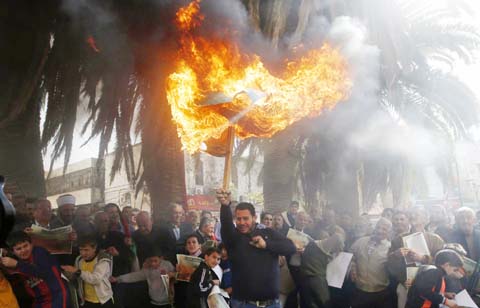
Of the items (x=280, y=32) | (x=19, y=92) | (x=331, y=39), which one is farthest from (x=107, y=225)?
(x=331, y=39)

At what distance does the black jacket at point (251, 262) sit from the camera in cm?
446

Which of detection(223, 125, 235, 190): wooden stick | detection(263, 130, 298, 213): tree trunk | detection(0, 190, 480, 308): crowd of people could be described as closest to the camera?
detection(223, 125, 235, 190): wooden stick

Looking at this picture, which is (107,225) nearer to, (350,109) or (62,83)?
(62,83)

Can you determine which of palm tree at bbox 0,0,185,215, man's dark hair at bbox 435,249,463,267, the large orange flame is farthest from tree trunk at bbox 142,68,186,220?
man's dark hair at bbox 435,249,463,267

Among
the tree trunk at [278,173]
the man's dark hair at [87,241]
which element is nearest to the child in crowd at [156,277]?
the man's dark hair at [87,241]

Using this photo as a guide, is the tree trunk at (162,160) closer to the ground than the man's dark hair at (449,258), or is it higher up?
higher up

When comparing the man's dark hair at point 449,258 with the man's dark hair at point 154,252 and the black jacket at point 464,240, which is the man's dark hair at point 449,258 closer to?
the black jacket at point 464,240

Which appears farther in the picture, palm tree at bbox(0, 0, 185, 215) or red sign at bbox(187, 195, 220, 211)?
red sign at bbox(187, 195, 220, 211)

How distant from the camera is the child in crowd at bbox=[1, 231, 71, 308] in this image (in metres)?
4.31

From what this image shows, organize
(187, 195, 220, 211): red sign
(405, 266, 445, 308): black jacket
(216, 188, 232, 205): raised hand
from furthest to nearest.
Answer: (187, 195, 220, 211): red sign, (405, 266, 445, 308): black jacket, (216, 188, 232, 205): raised hand

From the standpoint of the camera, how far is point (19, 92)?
6277mm

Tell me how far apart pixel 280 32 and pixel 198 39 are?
1.09m

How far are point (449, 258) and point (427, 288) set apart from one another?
15.3 inches

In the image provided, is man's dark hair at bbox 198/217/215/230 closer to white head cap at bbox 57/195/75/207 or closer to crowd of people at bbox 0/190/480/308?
crowd of people at bbox 0/190/480/308
